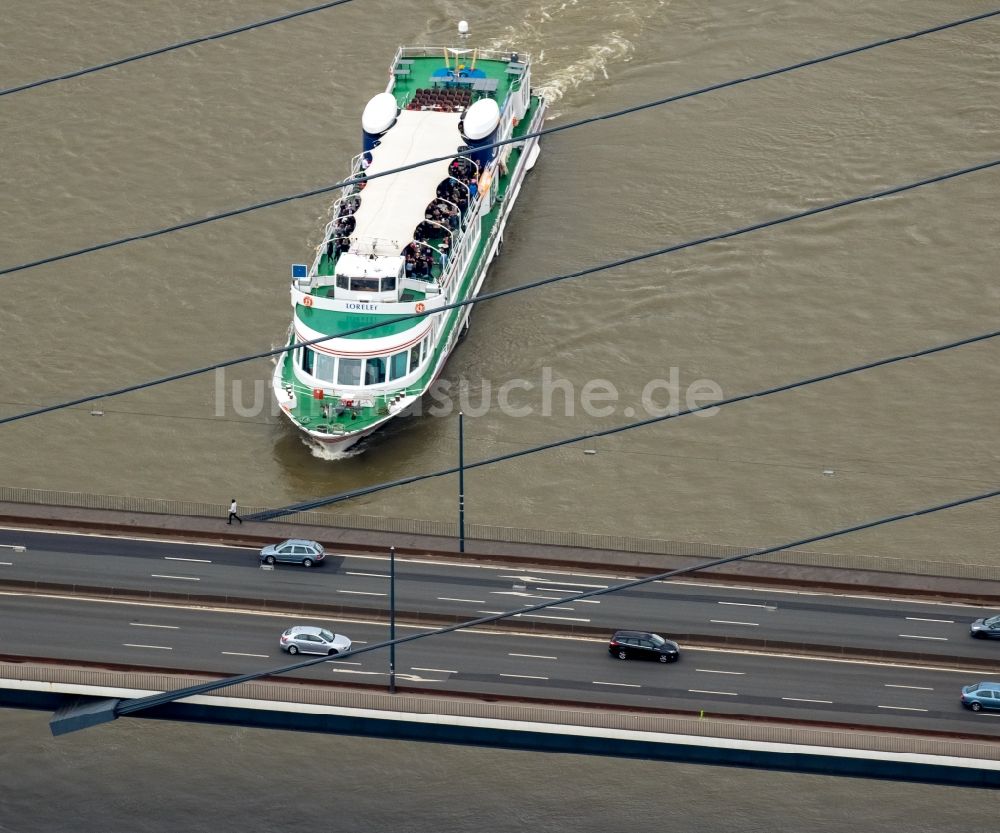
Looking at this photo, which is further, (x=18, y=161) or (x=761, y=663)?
(x=18, y=161)

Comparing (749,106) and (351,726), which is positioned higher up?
(749,106)

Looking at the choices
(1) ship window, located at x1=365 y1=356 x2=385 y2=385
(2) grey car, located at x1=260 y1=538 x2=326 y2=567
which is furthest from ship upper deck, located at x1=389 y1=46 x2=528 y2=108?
(2) grey car, located at x1=260 y1=538 x2=326 y2=567

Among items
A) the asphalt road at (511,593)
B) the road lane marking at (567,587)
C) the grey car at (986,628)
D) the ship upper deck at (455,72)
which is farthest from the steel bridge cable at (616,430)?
the ship upper deck at (455,72)

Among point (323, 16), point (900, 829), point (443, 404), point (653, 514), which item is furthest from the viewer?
point (323, 16)

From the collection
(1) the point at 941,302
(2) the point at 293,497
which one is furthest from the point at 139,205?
(1) the point at 941,302

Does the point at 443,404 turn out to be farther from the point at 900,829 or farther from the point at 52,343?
the point at 900,829

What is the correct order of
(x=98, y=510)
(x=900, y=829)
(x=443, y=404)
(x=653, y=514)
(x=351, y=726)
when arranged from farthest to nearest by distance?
1. (x=443, y=404)
2. (x=653, y=514)
3. (x=98, y=510)
4. (x=900, y=829)
5. (x=351, y=726)

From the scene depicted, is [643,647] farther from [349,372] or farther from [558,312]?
[558,312]
